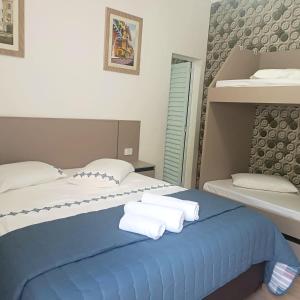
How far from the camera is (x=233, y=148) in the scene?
3301 mm

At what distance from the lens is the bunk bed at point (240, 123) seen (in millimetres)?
2410

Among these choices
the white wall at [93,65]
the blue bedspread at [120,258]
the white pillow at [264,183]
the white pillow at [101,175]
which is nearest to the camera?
the blue bedspread at [120,258]

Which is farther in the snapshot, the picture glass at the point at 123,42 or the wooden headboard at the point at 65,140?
the picture glass at the point at 123,42

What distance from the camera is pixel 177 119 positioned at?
4008mm

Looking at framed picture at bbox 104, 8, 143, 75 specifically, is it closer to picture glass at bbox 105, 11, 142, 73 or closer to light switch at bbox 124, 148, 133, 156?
picture glass at bbox 105, 11, 142, 73

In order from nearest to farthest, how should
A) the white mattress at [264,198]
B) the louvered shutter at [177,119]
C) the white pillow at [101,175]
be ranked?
the white pillow at [101,175], the white mattress at [264,198], the louvered shutter at [177,119]

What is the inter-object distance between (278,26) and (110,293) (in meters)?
3.18

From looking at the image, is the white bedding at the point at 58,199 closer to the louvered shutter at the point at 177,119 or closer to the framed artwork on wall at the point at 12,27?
the framed artwork on wall at the point at 12,27

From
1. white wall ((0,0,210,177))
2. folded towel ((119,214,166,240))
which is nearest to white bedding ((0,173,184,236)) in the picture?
folded towel ((119,214,166,240))

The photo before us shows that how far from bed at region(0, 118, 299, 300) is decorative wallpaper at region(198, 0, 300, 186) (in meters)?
1.49

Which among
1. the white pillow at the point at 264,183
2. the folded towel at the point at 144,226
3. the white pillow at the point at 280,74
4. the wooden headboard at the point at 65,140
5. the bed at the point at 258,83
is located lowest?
the white pillow at the point at 264,183

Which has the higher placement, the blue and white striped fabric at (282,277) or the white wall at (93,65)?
the white wall at (93,65)

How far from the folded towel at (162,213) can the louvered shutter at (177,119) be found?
2.42m

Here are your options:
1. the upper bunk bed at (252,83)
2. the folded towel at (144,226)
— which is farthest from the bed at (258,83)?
the folded towel at (144,226)
